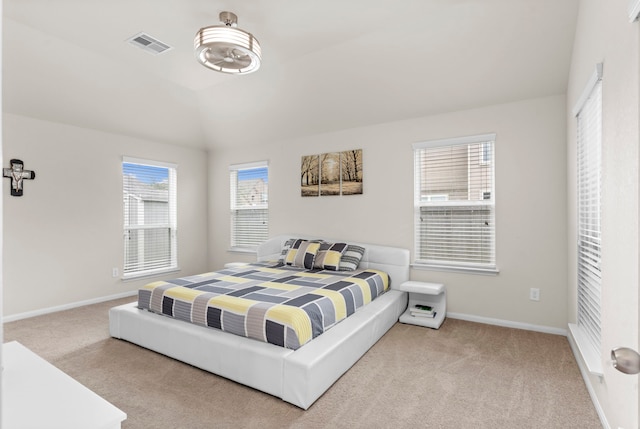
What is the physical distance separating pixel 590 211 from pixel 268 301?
2.53 m

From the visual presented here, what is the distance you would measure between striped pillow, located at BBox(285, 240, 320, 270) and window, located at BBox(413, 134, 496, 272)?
1.28 metres

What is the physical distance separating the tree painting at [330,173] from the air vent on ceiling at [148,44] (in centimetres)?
235

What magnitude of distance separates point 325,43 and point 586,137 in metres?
2.50

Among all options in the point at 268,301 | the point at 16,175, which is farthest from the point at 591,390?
the point at 16,175

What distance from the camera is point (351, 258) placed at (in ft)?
14.3

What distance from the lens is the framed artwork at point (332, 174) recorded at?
4.75 m

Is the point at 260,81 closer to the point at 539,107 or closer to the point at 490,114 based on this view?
the point at 490,114

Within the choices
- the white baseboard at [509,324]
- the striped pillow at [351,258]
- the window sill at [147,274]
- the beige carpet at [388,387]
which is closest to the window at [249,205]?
the window sill at [147,274]

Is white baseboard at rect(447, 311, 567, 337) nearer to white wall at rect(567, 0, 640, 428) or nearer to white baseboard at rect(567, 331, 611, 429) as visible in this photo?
white baseboard at rect(567, 331, 611, 429)

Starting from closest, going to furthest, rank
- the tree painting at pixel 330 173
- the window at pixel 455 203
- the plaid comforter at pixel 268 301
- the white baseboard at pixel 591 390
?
the white baseboard at pixel 591 390, the plaid comforter at pixel 268 301, the window at pixel 455 203, the tree painting at pixel 330 173

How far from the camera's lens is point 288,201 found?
5398 mm

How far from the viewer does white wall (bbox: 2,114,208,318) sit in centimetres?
405

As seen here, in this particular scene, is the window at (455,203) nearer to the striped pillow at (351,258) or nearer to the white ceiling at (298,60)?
the white ceiling at (298,60)

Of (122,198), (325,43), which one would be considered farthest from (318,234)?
(122,198)
